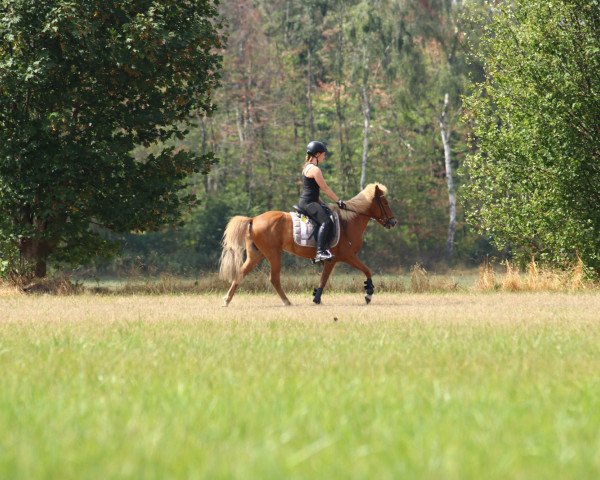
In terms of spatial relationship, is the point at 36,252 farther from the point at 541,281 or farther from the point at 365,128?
the point at 365,128

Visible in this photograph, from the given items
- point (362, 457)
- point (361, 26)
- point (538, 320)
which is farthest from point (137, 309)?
point (361, 26)

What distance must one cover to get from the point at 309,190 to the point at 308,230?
2.52 ft

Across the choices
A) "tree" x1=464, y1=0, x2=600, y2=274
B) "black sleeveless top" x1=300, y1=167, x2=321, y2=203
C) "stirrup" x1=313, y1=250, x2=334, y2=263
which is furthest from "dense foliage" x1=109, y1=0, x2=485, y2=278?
"stirrup" x1=313, y1=250, x2=334, y2=263

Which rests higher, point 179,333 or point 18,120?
→ point 18,120

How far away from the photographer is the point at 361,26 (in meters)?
51.5

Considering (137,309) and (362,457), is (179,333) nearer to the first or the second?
(137,309)

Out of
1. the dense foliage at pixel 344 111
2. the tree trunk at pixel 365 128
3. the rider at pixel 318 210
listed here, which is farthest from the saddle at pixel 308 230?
the tree trunk at pixel 365 128

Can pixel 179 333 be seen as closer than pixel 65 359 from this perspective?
No

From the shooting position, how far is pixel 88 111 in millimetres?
25578

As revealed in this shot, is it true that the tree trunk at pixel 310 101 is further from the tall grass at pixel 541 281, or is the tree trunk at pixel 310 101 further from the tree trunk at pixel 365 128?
the tall grass at pixel 541 281

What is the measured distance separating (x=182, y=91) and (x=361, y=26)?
88.7ft

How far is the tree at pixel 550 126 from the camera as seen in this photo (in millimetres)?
24984

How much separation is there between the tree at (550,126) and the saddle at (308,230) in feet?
24.8

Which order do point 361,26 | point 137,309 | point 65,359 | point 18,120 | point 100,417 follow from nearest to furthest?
1. point 100,417
2. point 65,359
3. point 137,309
4. point 18,120
5. point 361,26
